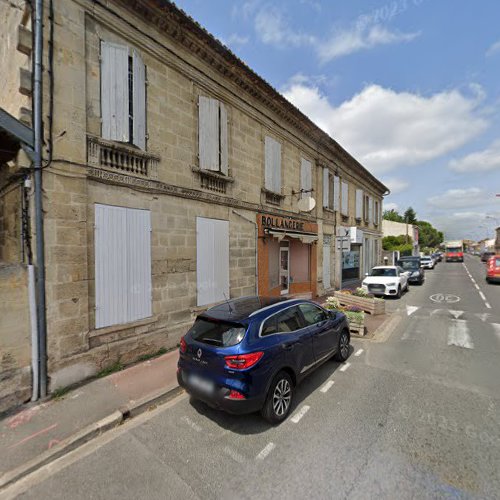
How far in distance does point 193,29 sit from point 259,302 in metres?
6.62

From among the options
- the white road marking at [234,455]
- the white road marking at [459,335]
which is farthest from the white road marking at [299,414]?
the white road marking at [459,335]

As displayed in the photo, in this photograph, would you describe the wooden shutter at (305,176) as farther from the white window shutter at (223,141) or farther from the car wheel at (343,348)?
the car wheel at (343,348)

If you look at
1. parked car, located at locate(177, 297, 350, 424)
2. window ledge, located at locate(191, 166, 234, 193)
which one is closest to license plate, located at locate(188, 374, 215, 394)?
parked car, located at locate(177, 297, 350, 424)

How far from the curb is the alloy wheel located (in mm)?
1822

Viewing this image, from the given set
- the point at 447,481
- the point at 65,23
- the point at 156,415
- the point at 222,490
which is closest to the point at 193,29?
the point at 65,23

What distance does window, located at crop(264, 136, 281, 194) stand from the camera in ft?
Result: 31.4

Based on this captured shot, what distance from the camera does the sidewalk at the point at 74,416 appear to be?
3191mm

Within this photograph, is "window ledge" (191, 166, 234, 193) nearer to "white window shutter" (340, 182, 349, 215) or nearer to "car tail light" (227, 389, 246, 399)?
"car tail light" (227, 389, 246, 399)

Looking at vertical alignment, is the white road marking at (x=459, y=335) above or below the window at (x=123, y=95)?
below

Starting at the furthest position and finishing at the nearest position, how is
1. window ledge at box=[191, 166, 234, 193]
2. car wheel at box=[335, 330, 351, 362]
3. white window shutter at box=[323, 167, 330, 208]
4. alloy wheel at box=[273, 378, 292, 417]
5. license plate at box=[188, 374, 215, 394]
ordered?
1. white window shutter at box=[323, 167, 330, 208]
2. window ledge at box=[191, 166, 234, 193]
3. car wheel at box=[335, 330, 351, 362]
4. alloy wheel at box=[273, 378, 292, 417]
5. license plate at box=[188, 374, 215, 394]

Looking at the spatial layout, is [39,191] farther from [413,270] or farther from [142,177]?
[413,270]

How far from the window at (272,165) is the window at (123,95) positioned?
4.67 meters

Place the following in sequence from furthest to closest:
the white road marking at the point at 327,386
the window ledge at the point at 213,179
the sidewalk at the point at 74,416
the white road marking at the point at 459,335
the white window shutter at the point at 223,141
Result: 1. the white window shutter at the point at 223,141
2. the window ledge at the point at 213,179
3. the white road marking at the point at 459,335
4. the white road marking at the point at 327,386
5. the sidewalk at the point at 74,416

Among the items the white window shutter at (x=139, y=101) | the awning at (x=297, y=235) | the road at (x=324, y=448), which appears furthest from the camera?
the awning at (x=297, y=235)
